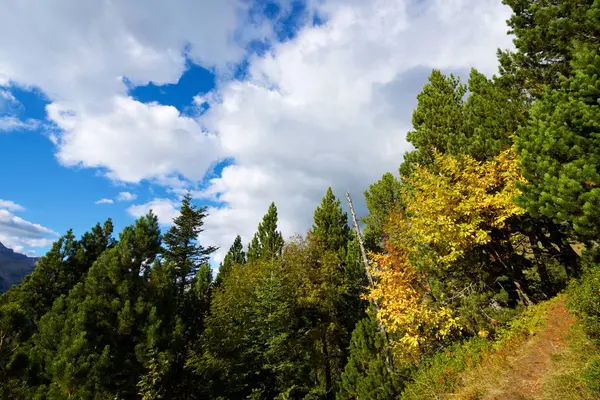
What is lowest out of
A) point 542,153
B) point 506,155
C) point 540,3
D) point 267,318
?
point 267,318

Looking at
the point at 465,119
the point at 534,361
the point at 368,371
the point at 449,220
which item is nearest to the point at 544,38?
the point at 465,119

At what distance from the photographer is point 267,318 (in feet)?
63.6

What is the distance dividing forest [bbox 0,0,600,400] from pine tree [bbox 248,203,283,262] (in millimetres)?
13611

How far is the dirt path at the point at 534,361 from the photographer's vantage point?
762cm

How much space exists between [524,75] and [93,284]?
1819 centimetres

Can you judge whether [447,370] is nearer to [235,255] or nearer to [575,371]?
[575,371]

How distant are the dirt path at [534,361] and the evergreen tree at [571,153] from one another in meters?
2.97

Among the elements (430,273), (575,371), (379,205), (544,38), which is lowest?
(575,371)

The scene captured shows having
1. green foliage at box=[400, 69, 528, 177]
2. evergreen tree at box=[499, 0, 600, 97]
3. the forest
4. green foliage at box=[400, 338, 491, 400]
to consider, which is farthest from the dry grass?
evergreen tree at box=[499, 0, 600, 97]

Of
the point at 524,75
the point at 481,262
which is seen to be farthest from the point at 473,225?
the point at 524,75

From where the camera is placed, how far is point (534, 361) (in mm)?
8375

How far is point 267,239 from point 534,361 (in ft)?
91.0

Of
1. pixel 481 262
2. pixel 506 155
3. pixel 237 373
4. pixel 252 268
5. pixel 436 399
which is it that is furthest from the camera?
pixel 252 268

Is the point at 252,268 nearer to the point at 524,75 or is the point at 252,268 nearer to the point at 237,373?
the point at 237,373
